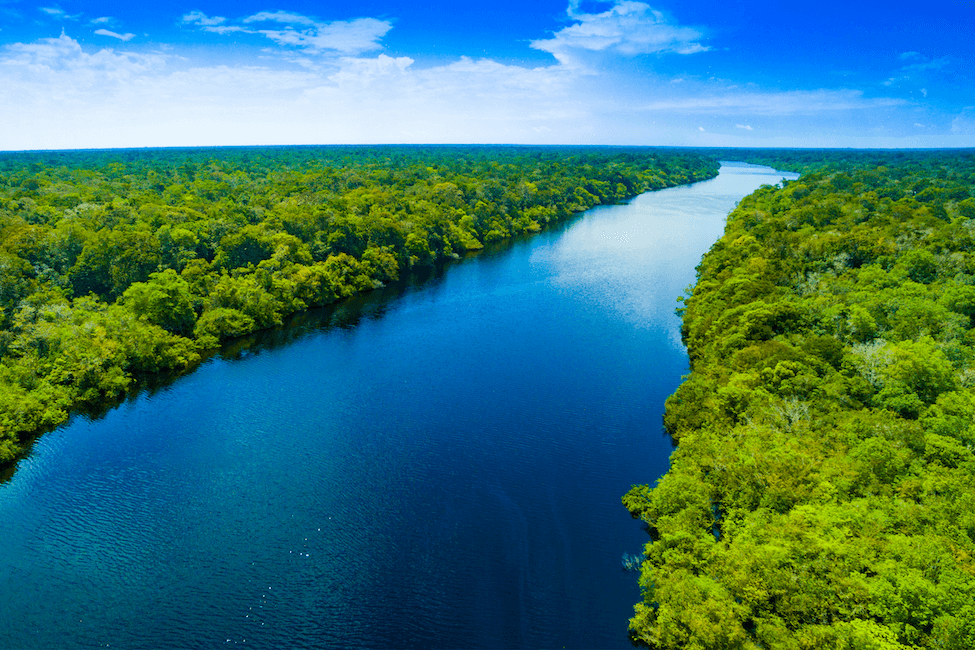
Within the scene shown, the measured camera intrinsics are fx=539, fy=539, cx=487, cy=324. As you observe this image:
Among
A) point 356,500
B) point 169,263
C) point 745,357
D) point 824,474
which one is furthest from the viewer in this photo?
point 169,263

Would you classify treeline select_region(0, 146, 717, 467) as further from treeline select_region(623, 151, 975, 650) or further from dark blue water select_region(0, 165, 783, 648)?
treeline select_region(623, 151, 975, 650)

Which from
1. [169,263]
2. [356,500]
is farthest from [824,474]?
[169,263]

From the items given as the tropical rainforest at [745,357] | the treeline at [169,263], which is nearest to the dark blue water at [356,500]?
the tropical rainforest at [745,357]

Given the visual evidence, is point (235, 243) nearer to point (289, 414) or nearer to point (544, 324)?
point (289, 414)

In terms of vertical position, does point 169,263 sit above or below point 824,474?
above

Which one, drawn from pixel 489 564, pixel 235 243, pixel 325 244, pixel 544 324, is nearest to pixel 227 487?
pixel 489 564

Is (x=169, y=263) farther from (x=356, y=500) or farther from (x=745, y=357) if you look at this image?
(x=745, y=357)
